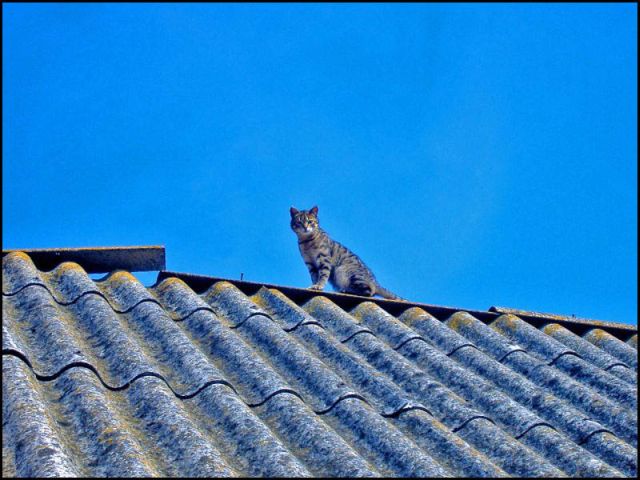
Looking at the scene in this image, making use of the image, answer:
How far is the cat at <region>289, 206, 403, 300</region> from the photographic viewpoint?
7.41 meters

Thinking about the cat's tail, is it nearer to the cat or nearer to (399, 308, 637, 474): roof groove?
the cat

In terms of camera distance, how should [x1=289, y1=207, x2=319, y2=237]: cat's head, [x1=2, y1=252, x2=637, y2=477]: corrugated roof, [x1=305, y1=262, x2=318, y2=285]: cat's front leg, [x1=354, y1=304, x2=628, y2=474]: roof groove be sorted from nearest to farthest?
[x1=2, y1=252, x2=637, y2=477]: corrugated roof
[x1=354, y1=304, x2=628, y2=474]: roof groove
[x1=305, y1=262, x2=318, y2=285]: cat's front leg
[x1=289, y1=207, x2=319, y2=237]: cat's head

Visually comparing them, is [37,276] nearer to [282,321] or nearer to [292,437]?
[282,321]

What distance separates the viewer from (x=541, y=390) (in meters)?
3.88

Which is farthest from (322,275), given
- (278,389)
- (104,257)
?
(278,389)

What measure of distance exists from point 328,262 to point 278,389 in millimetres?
4661

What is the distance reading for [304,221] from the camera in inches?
320

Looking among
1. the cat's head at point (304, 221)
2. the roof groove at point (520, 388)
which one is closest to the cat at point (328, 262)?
the cat's head at point (304, 221)

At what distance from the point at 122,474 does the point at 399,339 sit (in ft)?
7.21

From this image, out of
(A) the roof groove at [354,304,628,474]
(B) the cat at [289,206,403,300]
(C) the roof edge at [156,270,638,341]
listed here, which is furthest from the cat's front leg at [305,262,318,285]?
(A) the roof groove at [354,304,628,474]

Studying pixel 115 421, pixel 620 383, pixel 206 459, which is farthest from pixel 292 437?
pixel 620 383

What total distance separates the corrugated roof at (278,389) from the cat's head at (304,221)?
3.30 m

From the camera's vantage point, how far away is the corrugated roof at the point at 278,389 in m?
2.54

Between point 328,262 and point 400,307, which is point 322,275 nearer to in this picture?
point 328,262
